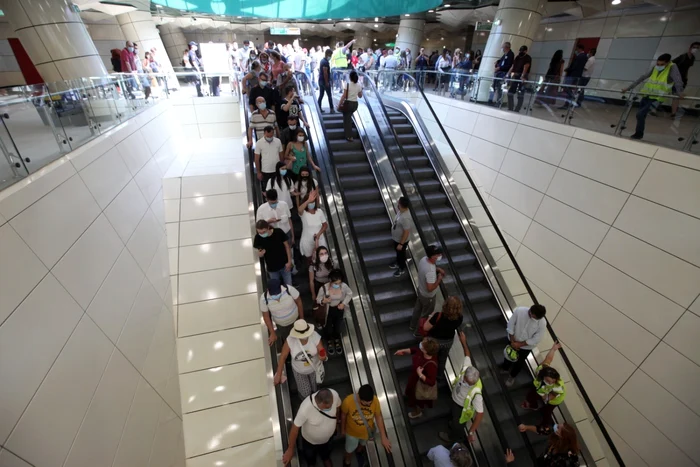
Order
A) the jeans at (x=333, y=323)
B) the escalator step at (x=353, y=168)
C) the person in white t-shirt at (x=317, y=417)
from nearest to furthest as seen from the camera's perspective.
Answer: the person in white t-shirt at (x=317, y=417) → the jeans at (x=333, y=323) → the escalator step at (x=353, y=168)

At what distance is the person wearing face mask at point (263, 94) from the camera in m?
5.83

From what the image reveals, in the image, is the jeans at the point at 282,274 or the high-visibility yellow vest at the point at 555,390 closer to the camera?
the high-visibility yellow vest at the point at 555,390

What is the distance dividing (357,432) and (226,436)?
2.15 meters

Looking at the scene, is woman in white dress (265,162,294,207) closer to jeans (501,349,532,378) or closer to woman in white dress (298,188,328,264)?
woman in white dress (298,188,328,264)

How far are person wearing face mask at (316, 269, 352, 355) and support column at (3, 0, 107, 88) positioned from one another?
7.55 meters

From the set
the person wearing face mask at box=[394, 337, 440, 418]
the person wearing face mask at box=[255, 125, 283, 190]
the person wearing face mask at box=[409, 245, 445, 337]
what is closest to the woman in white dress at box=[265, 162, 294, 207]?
the person wearing face mask at box=[255, 125, 283, 190]

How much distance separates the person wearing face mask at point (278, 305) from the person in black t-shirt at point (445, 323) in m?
1.64

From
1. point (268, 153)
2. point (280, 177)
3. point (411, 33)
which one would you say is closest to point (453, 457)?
point (280, 177)

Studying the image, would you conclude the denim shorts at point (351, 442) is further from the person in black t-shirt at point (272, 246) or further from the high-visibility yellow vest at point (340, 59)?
the high-visibility yellow vest at point (340, 59)

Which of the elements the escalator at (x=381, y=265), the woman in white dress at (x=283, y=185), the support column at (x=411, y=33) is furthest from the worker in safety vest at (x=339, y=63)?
the support column at (x=411, y=33)

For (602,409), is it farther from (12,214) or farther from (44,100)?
(44,100)

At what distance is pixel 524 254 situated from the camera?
6719mm

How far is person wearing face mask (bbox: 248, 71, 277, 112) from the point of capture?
583 cm

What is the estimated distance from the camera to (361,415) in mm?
3000
